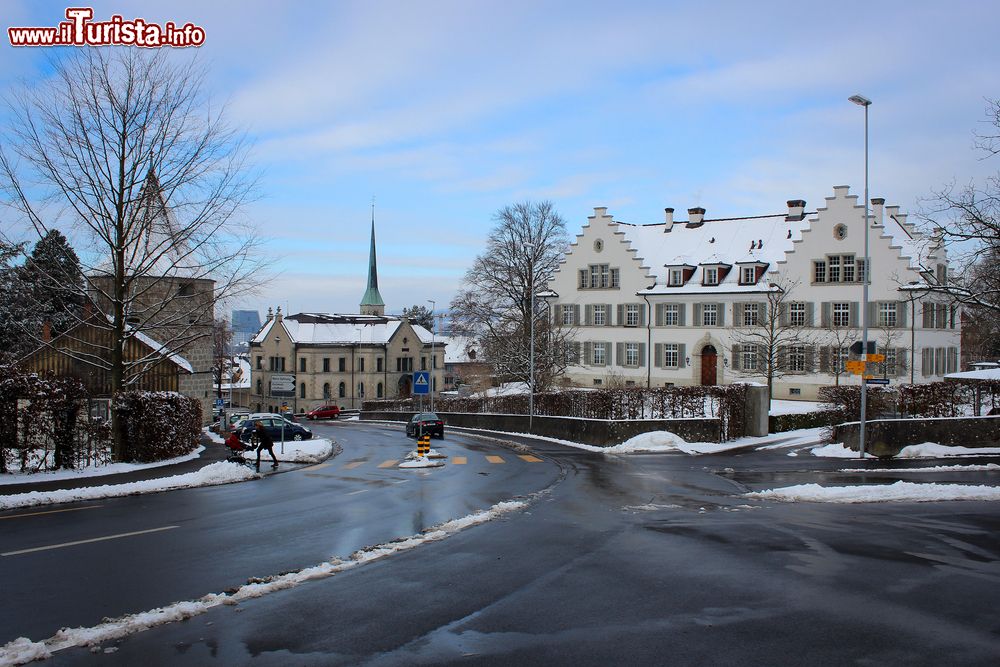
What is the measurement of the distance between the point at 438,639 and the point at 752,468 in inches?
740

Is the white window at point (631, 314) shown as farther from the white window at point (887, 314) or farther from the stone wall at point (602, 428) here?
the white window at point (887, 314)

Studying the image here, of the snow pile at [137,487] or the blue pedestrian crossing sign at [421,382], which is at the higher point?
the blue pedestrian crossing sign at [421,382]

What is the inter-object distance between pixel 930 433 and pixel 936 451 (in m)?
0.76

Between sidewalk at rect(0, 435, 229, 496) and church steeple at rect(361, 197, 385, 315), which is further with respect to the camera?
church steeple at rect(361, 197, 385, 315)

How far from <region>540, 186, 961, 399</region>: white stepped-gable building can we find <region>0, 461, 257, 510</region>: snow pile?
3879 cm

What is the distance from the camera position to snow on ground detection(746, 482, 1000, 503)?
52.0ft

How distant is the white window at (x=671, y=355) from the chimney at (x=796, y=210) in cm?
1310

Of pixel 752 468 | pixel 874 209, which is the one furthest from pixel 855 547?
pixel 874 209

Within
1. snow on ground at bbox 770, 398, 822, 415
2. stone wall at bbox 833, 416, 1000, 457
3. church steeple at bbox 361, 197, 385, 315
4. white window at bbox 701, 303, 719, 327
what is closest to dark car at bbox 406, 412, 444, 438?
snow on ground at bbox 770, 398, 822, 415

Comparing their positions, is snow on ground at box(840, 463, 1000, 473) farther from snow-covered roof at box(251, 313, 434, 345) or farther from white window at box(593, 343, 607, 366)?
snow-covered roof at box(251, 313, 434, 345)

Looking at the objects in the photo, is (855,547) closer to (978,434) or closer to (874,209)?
(978,434)

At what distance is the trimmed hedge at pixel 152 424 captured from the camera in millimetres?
23359

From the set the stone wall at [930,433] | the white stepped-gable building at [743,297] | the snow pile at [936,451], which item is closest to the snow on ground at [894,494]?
the snow pile at [936,451]

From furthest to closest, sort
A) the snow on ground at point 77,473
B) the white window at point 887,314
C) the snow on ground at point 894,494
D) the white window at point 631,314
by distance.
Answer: the white window at point 631,314
the white window at point 887,314
the snow on ground at point 77,473
the snow on ground at point 894,494
